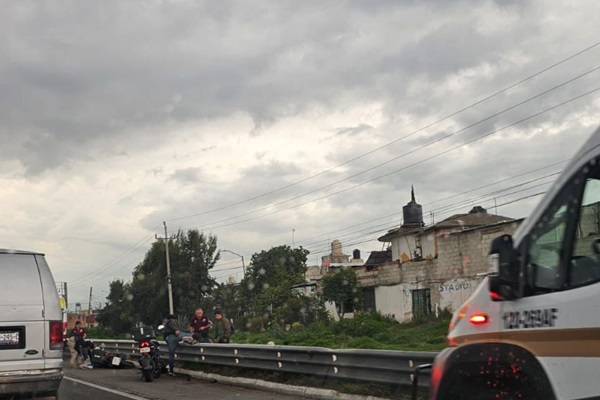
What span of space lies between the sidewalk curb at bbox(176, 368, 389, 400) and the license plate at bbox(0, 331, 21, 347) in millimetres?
4845

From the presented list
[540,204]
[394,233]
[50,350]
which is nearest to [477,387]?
[540,204]

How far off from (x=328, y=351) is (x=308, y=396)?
0.87 meters

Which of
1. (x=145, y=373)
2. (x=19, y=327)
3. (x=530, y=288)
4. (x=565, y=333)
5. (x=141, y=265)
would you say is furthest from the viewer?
(x=141, y=265)

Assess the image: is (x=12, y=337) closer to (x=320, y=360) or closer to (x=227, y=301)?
(x=320, y=360)

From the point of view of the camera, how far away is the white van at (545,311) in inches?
145

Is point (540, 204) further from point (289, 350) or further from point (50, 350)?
point (289, 350)

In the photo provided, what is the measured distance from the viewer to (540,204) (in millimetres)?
4207

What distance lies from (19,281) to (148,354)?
25.1ft

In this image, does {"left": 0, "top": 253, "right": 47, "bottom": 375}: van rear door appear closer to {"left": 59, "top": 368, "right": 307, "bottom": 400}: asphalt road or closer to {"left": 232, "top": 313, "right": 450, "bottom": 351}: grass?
{"left": 59, "top": 368, "right": 307, "bottom": 400}: asphalt road

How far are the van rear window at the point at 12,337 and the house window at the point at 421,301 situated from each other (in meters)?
36.7

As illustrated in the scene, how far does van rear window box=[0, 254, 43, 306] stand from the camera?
7.76 metres

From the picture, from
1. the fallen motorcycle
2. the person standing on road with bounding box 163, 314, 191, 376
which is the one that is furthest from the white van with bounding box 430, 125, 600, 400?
the fallen motorcycle

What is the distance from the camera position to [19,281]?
7.87 metres

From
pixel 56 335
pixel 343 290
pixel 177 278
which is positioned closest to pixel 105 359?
pixel 56 335
